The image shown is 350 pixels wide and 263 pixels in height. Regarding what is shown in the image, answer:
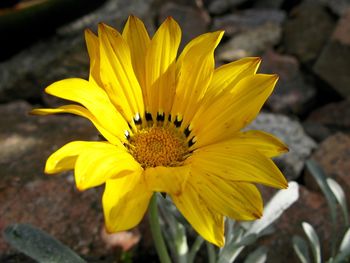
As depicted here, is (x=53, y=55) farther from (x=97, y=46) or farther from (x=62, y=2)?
(x=97, y=46)

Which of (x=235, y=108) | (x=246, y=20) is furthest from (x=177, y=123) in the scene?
(x=246, y=20)

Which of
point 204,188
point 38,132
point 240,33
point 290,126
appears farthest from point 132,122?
point 240,33

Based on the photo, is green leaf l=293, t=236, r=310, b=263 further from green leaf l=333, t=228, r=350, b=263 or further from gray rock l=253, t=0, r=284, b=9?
gray rock l=253, t=0, r=284, b=9

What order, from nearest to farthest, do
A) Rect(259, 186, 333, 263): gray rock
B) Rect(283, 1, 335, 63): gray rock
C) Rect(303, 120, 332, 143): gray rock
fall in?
1. Rect(259, 186, 333, 263): gray rock
2. Rect(303, 120, 332, 143): gray rock
3. Rect(283, 1, 335, 63): gray rock

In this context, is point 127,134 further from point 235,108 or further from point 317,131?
point 317,131

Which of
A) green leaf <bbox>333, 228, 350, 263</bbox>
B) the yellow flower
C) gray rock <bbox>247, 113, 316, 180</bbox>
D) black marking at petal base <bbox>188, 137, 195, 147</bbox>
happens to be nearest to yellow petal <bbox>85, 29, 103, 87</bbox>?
the yellow flower

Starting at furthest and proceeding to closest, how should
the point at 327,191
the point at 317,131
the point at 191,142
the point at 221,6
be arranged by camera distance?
the point at 221,6 < the point at 317,131 < the point at 327,191 < the point at 191,142

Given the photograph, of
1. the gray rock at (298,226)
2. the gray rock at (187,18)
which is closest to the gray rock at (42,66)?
the gray rock at (187,18)

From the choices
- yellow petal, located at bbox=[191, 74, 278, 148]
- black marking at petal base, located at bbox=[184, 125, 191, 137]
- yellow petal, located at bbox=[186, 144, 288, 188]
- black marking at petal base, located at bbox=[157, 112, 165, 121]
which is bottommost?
black marking at petal base, located at bbox=[184, 125, 191, 137]
